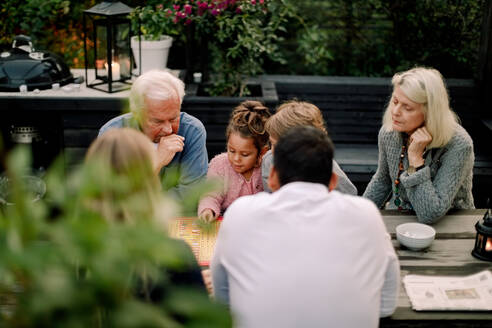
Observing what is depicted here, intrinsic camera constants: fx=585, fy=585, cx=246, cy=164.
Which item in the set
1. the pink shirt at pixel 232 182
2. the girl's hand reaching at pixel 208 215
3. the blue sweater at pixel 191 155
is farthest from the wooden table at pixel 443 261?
the blue sweater at pixel 191 155

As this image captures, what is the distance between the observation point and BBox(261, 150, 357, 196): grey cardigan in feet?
8.01

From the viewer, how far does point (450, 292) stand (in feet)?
6.28

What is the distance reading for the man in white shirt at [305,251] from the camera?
1467mm

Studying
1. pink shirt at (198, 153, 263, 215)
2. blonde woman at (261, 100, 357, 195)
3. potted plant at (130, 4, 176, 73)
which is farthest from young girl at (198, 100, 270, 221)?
potted plant at (130, 4, 176, 73)

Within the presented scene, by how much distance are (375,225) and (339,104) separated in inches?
129

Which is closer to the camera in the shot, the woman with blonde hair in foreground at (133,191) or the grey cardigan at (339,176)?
the woman with blonde hair in foreground at (133,191)

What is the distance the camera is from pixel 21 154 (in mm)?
879

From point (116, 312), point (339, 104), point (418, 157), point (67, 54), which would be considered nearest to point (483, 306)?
point (418, 157)

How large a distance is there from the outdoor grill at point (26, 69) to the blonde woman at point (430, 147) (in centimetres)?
261

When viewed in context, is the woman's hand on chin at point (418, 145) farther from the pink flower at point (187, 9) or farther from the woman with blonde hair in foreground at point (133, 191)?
the pink flower at point (187, 9)

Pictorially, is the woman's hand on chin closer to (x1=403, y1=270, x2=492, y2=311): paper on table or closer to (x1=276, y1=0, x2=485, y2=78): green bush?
(x1=403, y1=270, x2=492, y2=311): paper on table

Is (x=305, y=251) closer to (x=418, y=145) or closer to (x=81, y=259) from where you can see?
(x=81, y=259)

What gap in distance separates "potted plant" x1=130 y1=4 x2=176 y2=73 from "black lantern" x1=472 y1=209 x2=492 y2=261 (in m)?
2.95

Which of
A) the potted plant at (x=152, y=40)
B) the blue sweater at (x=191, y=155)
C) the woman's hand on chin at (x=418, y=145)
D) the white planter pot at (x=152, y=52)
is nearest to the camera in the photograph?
the woman's hand on chin at (x=418, y=145)
